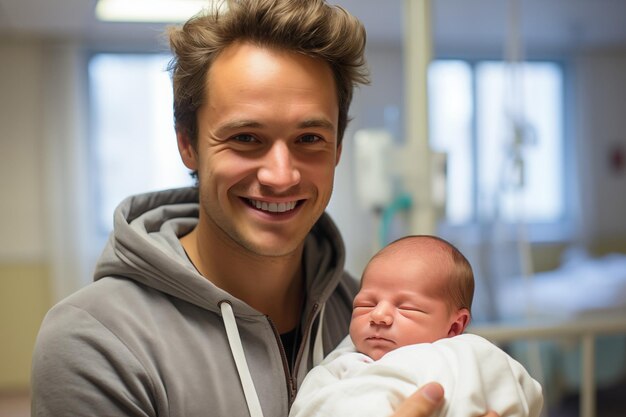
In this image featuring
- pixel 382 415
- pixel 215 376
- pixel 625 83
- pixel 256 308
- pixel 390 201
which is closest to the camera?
pixel 382 415

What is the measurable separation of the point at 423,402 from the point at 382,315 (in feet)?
0.67

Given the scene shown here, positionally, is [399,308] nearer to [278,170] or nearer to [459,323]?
[459,323]

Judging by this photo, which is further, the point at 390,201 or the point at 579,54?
the point at 579,54

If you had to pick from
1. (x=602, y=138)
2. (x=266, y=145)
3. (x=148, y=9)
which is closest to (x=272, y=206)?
(x=266, y=145)

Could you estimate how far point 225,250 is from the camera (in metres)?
1.33

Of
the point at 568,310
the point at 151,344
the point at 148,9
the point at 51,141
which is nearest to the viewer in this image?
the point at 151,344

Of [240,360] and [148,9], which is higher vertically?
[148,9]

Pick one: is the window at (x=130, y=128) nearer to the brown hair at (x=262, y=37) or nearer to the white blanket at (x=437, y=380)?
the brown hair at (x=262, y=37)

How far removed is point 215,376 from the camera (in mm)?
1191

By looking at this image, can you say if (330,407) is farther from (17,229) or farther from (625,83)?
(17,229)

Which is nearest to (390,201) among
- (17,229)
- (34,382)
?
(34,382)

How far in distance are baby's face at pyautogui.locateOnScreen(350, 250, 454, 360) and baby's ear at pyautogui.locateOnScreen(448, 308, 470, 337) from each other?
17 millimetres

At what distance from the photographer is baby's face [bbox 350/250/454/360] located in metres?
1.21

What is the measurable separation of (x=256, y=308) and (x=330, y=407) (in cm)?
33
